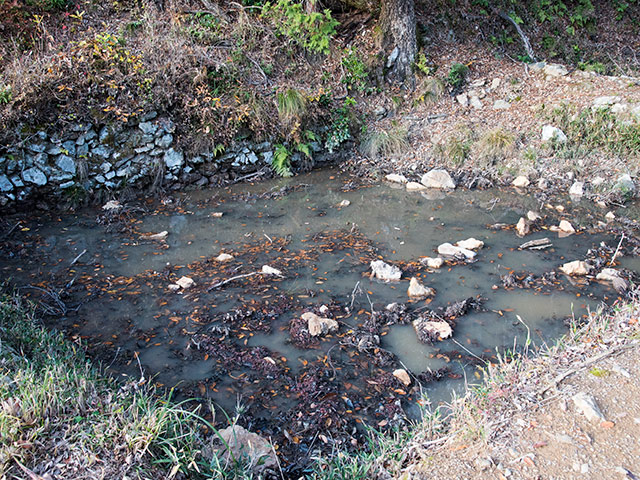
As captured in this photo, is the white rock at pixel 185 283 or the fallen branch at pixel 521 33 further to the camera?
the fallen branch at pixel 521 33

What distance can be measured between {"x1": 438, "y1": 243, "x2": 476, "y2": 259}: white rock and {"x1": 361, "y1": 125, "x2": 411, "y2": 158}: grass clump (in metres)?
3.64

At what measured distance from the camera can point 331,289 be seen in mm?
4777

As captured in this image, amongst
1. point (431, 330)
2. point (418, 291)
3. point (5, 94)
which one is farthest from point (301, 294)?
point (5, 94)

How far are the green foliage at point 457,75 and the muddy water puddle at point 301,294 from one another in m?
3.51

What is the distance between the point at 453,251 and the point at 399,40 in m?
6.32

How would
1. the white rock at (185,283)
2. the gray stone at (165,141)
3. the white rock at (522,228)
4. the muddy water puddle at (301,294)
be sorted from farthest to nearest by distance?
the gray stone at (165,141), the white rock at (522,228), the white rock at (185,283), the muddy water puddle at (301,294)

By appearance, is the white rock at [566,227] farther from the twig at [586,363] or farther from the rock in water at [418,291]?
the twig at [586,363]

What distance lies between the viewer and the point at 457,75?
9.59m

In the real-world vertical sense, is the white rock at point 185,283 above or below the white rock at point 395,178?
above

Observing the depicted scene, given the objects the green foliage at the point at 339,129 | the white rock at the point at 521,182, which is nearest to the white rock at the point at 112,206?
the green foliage at the point at 339,129

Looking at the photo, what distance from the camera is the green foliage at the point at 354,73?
9352mm

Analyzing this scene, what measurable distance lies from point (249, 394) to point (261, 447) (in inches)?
28.0

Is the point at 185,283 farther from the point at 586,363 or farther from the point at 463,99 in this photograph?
the point at 463,99

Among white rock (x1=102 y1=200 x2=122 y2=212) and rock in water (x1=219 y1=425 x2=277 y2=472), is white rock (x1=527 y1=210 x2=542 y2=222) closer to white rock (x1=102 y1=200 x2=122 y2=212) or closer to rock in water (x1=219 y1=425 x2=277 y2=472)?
rock in water (x1=219 y1=425 x2=277 y2=472)
